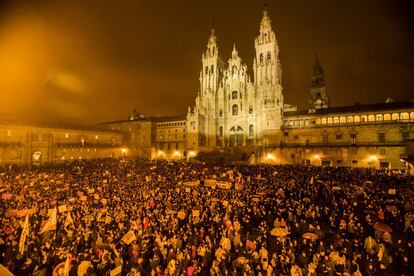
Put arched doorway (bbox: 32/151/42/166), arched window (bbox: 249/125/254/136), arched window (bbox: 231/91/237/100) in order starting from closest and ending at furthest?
1. arched doorway (bbox: 32/151/42/166)
2. arched window (bbox: 249/125/254/136)
3. arched window (bbox: 231/91/237/100)

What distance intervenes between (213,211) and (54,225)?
891 centimetres

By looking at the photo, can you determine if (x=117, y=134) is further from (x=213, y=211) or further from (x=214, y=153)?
(x=213, y=211)

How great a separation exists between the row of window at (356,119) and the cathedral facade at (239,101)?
14.1 feet

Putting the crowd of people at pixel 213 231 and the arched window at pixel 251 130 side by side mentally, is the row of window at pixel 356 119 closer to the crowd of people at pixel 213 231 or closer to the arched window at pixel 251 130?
the arched window at pixel 251 130

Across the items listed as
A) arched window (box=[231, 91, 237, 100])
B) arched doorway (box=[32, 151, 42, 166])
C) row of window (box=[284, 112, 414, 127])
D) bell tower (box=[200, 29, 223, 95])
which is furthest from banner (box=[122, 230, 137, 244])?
bell tower (box=[200, 29, 223, 95])

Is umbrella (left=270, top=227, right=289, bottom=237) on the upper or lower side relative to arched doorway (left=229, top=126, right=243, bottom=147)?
lower

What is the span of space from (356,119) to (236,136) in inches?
989

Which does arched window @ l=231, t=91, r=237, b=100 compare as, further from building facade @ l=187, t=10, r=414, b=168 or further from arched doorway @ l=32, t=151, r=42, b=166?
arched doorway @ l=32, t=151, r=42, b=166

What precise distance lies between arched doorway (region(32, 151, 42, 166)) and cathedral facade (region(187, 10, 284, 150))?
3078 centimetres

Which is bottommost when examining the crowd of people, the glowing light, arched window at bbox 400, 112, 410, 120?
the crowd of people

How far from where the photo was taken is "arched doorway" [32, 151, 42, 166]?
4209 cm

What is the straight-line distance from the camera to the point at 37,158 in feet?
140

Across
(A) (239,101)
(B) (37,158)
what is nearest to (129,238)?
(B) (37,158)

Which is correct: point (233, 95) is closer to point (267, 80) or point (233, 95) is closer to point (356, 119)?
point (267, 80)
